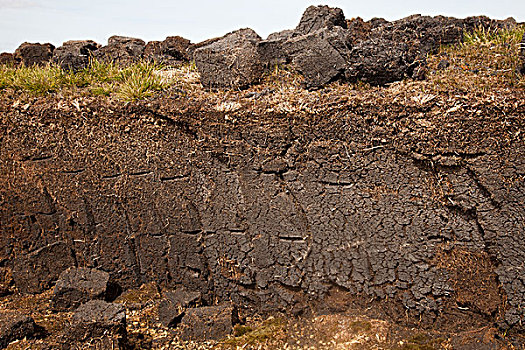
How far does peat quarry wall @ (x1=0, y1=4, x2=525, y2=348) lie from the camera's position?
9.36 ft

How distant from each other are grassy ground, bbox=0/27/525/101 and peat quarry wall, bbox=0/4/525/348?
121mm

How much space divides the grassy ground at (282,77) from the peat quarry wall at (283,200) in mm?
121

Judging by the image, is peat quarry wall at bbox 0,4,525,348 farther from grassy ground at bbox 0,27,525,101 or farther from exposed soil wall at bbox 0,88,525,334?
grassy ground at bbox 0,27,525,101

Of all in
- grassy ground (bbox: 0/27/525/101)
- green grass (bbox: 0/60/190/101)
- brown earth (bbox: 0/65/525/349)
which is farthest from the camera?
green grass (bbox: 0/60/190/101)

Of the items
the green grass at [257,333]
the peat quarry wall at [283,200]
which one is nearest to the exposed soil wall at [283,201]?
the peat quarry wall at [283,200]

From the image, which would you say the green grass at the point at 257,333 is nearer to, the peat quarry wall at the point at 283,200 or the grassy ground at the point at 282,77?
the peat quarry wall at the point at 283,200

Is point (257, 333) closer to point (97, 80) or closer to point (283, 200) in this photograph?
point (283, 200)

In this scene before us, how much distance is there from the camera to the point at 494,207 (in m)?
2.83

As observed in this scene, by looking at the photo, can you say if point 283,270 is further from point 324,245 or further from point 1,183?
point 1,183

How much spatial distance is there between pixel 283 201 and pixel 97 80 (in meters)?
1.63

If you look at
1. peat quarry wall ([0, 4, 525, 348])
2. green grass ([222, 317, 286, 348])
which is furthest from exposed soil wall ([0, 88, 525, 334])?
green grass ([222, 317, 286, 348])

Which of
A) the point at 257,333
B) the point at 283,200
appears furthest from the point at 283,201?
the point at 257,333

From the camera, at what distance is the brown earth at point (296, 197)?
2.85 meters

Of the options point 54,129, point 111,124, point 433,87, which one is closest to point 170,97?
point 111,124
